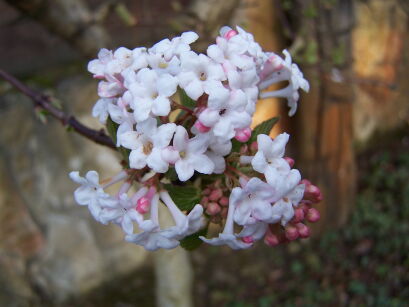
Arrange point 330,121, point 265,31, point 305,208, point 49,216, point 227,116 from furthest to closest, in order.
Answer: point 330,121 < point 49,216 < point 265,31 < point 305,208 < point 227,116

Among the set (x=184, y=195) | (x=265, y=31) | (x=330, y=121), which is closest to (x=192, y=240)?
(x=184, y=195)

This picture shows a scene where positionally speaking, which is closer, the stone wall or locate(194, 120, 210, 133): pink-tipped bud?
locate(194, 120, 210, 133): pink-tipped bud

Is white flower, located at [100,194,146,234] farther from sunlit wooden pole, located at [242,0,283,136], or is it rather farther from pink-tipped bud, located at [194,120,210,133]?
sunlit wooden pole, located at [242,0,283,136]

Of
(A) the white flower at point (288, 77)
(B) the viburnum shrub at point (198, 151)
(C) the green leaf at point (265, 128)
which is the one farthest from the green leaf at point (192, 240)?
(A) the white flower at point (288, 77)

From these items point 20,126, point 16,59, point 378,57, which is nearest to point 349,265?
point 378,57

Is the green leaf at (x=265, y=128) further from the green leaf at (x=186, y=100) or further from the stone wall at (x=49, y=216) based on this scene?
the stone wall at (x=49, y=216)

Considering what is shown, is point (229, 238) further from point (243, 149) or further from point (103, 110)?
point (103, 110)

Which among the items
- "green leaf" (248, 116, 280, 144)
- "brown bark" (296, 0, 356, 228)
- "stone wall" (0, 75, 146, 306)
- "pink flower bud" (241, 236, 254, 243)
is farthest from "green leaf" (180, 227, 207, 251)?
"stone wall" (0, 75, 146, 306)

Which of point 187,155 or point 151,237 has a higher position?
point 187,155
